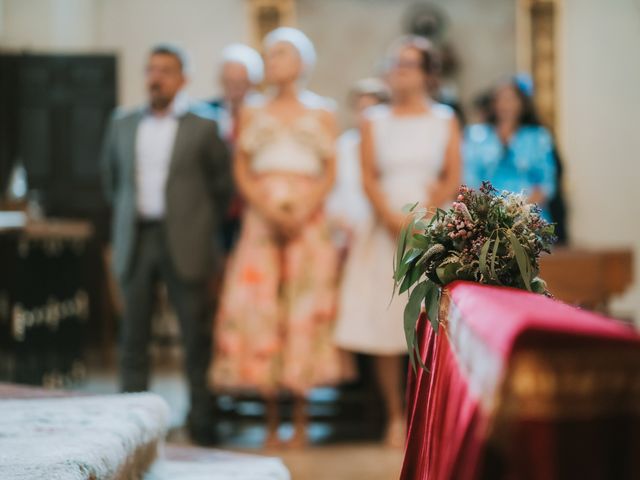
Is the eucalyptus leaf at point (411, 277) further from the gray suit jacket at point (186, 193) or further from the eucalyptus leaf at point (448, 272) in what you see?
the gray suit jacket at point (186, 193)

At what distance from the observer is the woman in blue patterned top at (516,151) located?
479 centimetres

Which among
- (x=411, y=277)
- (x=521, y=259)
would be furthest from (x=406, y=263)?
(x=521, y=259)

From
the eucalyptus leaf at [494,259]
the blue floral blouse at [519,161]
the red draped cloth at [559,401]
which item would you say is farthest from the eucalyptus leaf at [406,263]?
the blue floral blouse at [519,161]

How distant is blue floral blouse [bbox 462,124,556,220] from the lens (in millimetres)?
4781

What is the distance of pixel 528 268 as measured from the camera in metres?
1.73

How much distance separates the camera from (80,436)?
84.3 inches

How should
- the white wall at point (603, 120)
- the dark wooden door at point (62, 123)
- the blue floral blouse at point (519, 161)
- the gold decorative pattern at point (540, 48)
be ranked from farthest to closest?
the white wall at point (603, 120), the gold decorative pattern at point (540, 48), the dark wooden door at point (62, 123), the blue floral blouse at point (519, 161)

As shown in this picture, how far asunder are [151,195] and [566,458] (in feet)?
10.8

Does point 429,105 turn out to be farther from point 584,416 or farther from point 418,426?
point 584,416

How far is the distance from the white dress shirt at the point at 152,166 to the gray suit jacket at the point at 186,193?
4 centimetres

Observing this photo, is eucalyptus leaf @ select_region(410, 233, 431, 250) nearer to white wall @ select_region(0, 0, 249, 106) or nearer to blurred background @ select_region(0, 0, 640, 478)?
blurred background @ select_region(0, 0, 640, 478)

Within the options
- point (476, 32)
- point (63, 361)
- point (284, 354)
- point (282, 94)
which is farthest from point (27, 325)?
point (476, 32)

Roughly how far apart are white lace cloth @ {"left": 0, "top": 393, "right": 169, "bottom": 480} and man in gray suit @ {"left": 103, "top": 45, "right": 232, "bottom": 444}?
4.69 feet

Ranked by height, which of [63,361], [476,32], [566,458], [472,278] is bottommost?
[63,361]
